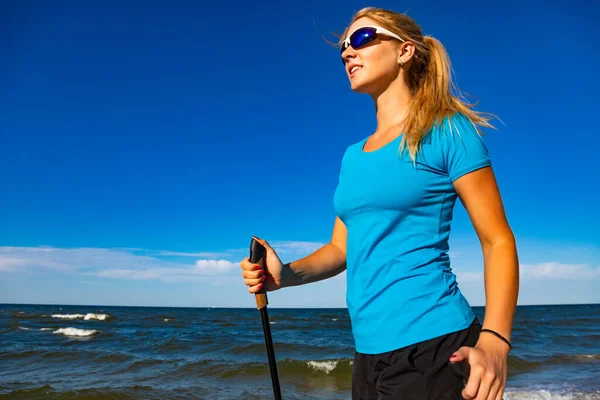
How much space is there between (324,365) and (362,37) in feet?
40.1

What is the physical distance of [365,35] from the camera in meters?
1.87

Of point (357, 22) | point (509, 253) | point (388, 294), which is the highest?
point (357, 22)

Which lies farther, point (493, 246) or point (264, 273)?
point (264, 273)

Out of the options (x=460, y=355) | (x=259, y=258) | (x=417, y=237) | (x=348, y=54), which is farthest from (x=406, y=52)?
(x=460, y=355)

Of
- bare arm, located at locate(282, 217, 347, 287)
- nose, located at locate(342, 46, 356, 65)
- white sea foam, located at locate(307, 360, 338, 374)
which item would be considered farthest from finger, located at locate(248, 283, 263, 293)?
white sea foam, located at locate(307, 360, 338, 374)

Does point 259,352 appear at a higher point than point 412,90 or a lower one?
lower

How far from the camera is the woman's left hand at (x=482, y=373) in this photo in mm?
1078

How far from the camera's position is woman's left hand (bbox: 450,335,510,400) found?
108cm

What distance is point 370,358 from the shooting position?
158 cm

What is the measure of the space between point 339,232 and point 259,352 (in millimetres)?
14879

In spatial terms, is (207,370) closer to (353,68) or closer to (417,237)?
(353,68)

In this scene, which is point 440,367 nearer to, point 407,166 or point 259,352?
A: point 407,166

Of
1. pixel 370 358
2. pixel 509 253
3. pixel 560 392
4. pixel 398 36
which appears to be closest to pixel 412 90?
pixel 398 36

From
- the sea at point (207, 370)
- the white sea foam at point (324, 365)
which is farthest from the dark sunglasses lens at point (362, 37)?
the white sea foam at point (324, 365)
